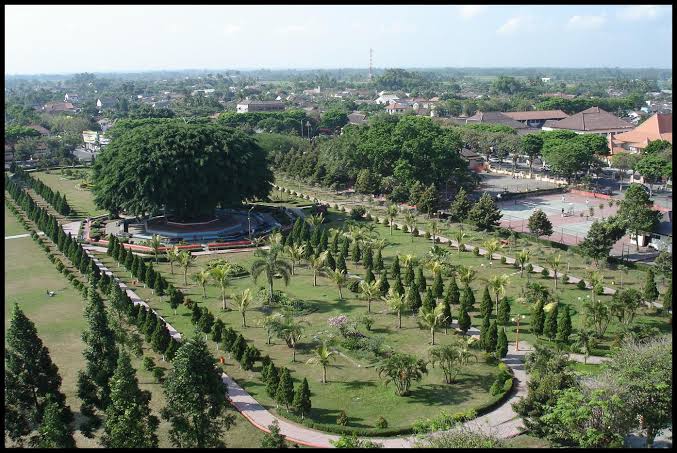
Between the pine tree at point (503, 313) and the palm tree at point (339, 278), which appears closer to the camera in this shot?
the pine tree at point (503, 313)

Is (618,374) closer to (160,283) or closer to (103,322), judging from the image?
(103,322)

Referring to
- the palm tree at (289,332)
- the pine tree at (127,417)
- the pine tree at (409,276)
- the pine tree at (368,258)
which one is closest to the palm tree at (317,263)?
the pine tree at (368,258)

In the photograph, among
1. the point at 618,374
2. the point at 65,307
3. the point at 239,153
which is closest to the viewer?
the point at 618,374

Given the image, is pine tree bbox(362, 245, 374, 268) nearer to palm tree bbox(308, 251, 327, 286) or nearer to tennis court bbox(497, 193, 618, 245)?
palm tree bbox(308, 251, 327, 286)

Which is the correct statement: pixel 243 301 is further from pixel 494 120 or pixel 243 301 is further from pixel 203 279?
pixel 494 120

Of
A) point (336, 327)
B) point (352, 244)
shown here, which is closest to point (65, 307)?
point (336, 327)

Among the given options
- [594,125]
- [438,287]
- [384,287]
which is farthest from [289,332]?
[594,125]

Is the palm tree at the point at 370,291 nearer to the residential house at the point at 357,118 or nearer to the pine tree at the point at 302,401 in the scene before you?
the pine tree at the point at 302,401
